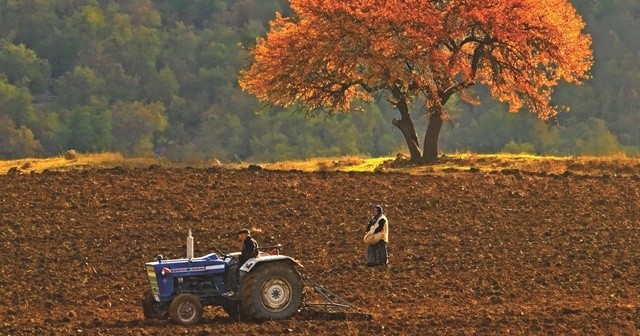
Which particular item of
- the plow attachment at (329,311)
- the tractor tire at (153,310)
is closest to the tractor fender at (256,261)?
the plow attachment at (329,311)

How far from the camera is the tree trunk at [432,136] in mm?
45906

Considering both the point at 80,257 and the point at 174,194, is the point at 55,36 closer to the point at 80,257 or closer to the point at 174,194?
the point at 174,194

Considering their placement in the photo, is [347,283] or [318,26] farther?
[318,26]

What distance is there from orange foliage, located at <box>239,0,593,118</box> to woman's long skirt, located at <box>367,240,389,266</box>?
51.7 feet

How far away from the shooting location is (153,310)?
22.6 m

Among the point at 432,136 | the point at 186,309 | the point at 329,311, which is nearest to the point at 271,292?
the point at 329,311

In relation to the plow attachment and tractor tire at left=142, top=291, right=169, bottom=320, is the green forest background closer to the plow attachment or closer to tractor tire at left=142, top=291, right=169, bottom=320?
tractor tire at left=142, top=291, right=169, bottom=320

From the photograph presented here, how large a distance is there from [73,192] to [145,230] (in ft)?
15.2

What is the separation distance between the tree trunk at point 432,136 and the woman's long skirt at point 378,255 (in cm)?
1752

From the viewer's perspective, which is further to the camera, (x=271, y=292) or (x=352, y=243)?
(x=352, y=243)

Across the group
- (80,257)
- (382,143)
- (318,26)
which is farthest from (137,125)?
(80,257)

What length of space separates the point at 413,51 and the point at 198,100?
199ft

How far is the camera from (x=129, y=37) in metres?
104

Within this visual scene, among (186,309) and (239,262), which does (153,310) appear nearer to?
(186,309)
